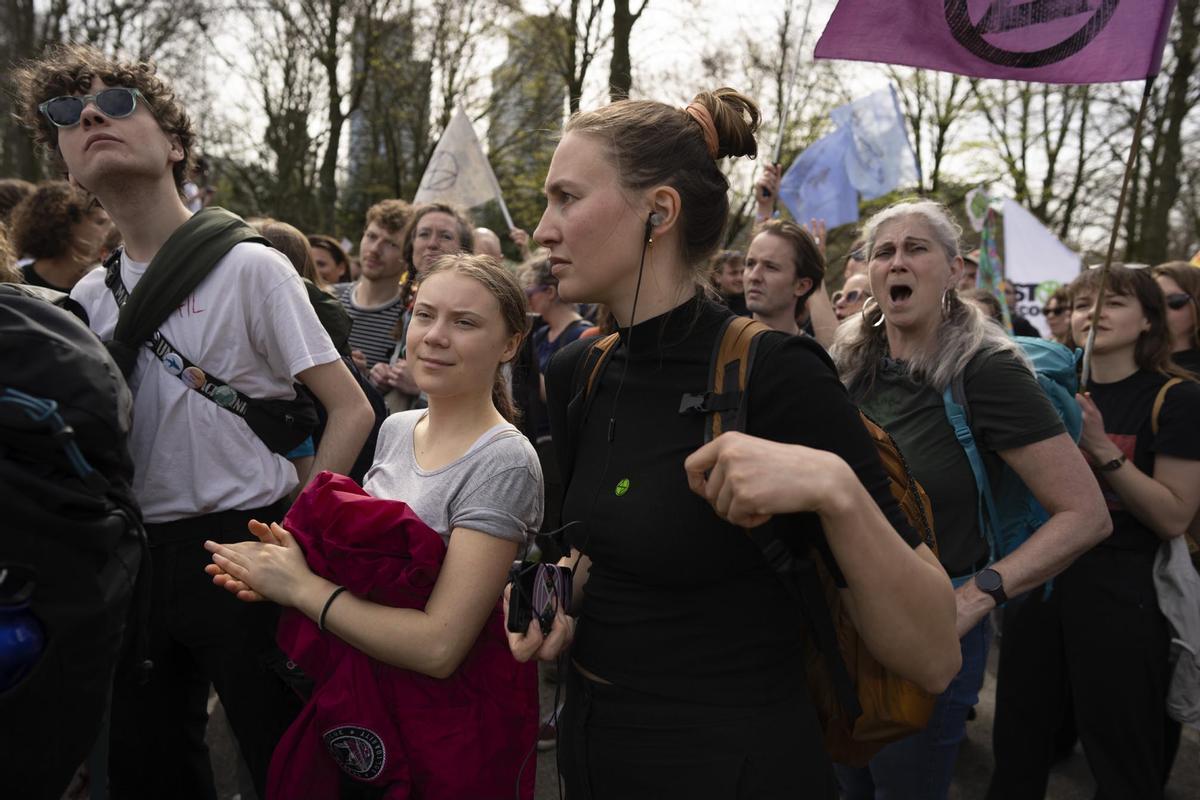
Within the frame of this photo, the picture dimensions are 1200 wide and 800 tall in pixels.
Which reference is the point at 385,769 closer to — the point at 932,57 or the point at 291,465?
the point at 291,465

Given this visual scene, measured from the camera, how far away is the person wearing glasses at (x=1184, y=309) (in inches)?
168

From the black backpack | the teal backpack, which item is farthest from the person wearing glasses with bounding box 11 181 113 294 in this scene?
the teal backpack

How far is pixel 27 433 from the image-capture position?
148 centimetres

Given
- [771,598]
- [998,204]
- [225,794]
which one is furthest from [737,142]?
[998,204]

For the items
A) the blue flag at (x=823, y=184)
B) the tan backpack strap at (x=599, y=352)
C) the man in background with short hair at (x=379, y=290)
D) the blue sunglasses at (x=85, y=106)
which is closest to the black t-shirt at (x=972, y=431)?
the tan backpack strap at (x=599, y=352)

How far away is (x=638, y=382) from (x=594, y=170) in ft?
1.34

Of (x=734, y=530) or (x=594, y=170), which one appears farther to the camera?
(x=594, y=170)

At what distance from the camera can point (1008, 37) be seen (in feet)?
7.94

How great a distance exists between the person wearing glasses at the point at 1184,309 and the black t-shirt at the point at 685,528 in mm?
3632

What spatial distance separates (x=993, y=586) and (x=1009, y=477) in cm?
41

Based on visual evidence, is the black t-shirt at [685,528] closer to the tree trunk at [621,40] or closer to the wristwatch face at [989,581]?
the wristwatch face at [989,581]

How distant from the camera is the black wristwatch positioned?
2.29m

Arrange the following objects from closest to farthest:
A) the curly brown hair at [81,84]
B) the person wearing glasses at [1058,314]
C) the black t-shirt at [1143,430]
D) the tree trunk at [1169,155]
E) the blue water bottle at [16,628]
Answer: the blue water bottle at [16,628] < the curly brown hair at [81,84] < the black t-shirt at [1143,430] < the person wearing glasses at [1058,314] < the tree trunk at [1169,155]

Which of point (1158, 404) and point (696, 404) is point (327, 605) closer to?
point (696, 404)
